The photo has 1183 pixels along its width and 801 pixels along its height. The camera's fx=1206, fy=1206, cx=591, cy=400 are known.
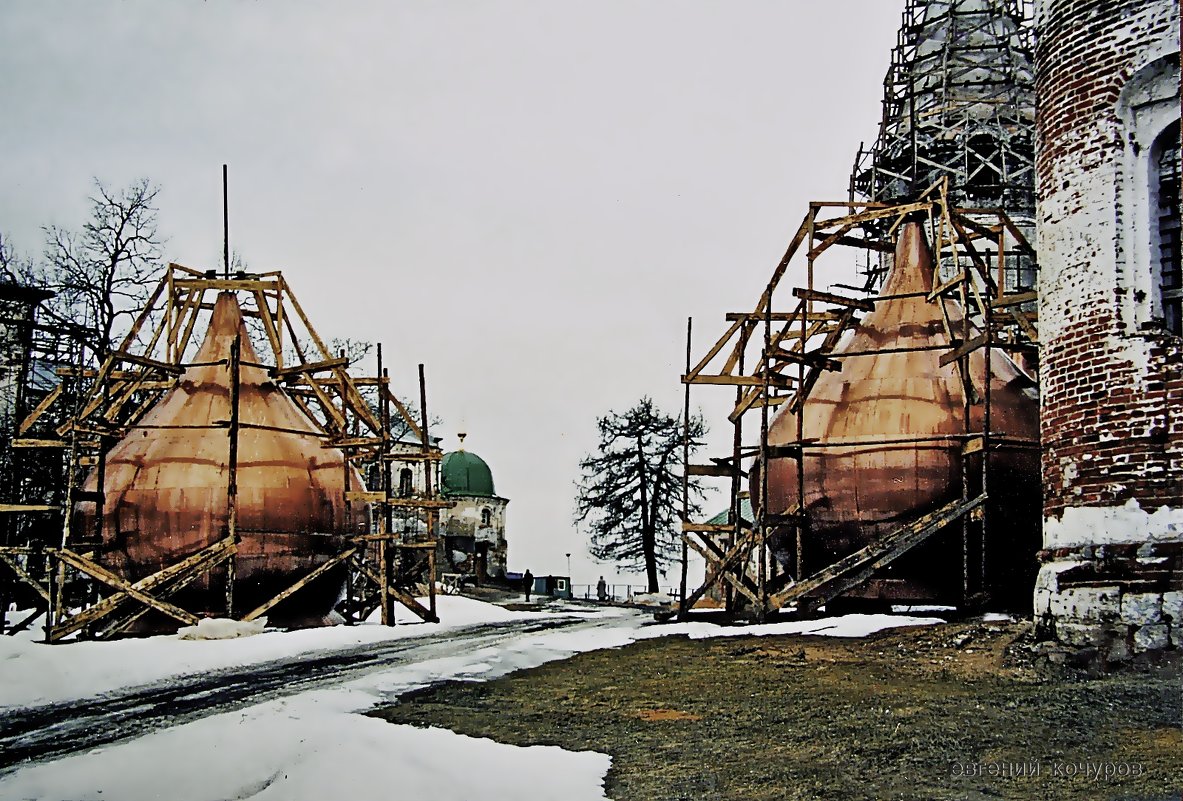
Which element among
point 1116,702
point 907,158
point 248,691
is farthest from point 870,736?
point 907,158

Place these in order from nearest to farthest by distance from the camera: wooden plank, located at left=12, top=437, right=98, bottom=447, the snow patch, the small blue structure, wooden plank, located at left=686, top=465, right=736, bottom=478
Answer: the snow patch
wooden plank, located at left=12, top=437, right=98, bottom=447
wooden plank, located at left=686, top=465, right=736, bottom=478
the small blue structure

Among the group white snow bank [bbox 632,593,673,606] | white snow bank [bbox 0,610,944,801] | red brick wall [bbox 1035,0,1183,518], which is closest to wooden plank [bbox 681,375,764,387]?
red brick wall [bbox 1035,0,1183,518]

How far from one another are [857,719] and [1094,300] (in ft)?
16.7

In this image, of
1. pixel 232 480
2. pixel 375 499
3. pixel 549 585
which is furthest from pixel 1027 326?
pixel 549 585

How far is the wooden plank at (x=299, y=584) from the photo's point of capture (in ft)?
62.7

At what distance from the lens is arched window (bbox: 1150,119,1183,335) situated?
11.0 metres

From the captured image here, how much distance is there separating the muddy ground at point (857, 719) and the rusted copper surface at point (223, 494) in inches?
344

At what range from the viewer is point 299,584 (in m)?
19.8

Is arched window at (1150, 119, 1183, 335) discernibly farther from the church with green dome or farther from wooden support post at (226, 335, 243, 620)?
the church with green dome

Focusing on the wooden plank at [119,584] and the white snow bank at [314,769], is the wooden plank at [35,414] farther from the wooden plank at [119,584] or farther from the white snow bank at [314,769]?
the white snow bank at [314,769]

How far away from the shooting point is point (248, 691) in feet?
37.4

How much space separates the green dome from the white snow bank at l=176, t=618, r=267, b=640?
4252 cm

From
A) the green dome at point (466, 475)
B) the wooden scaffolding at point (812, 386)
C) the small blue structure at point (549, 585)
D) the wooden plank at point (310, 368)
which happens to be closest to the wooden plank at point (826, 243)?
the wooden scaffolding at point (812, 386)

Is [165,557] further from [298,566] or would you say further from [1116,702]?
[1116,702]
